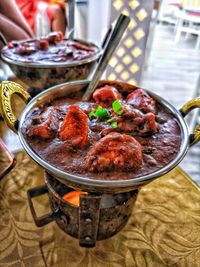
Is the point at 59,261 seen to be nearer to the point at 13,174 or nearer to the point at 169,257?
the point at 169,257

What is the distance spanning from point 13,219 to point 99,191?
1.92 ft

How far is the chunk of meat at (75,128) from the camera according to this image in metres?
0.93

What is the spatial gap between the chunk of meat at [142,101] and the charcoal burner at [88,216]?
36 centimetres

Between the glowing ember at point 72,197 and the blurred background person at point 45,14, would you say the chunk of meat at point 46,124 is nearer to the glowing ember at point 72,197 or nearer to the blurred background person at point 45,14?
the glowing ember at point 72,197

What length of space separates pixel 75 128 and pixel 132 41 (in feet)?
5.78

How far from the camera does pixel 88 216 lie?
876 mm

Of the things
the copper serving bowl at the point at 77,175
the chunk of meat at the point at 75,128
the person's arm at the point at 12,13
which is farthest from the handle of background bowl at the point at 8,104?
the person's arm at the point at 12,13

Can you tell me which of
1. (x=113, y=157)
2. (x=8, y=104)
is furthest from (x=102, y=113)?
(x=8, y=104)

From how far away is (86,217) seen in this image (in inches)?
34.7

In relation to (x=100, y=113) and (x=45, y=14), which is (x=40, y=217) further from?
(x=45, y=14)

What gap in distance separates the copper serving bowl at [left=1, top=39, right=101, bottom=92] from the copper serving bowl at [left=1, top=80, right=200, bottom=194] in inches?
11.7

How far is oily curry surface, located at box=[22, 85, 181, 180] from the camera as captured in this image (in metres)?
0.84

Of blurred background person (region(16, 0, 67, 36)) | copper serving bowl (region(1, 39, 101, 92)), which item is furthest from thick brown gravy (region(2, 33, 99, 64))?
blurred background person (region(16, 0, 67, 36))

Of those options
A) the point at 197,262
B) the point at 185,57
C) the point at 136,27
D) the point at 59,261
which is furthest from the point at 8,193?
the point at 185,57
